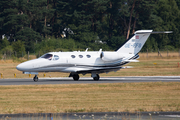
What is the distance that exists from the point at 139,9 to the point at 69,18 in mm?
17783

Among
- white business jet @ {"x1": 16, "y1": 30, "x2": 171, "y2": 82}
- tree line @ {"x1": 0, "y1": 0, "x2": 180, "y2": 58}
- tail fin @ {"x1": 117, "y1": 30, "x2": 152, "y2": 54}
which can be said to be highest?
tree line @ {"x1": 0, "y1": 0, "x2": 180, "y2": 58}

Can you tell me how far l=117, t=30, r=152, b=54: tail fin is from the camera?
100ft

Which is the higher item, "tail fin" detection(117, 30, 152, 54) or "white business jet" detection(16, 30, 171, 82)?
"tail fin" detection(117, 30, 152, 54)

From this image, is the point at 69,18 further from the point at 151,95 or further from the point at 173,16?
the point at 151,95

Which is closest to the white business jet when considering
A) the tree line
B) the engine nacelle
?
the engine nacelle

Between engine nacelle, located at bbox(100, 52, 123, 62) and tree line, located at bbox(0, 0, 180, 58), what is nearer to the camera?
engine nacelle, located at bbox(100, 52, 123, 62)

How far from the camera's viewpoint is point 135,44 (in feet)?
101

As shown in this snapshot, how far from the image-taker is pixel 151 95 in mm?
18406

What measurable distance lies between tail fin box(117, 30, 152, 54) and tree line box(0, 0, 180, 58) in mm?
39337

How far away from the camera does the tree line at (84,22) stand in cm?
7531

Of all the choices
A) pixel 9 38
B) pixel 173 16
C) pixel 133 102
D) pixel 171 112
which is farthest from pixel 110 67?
pixel 173 16

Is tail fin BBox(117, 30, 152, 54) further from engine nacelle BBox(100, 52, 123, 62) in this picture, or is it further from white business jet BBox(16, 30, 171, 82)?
engine nacelle BBox(100, 52, 123, 62)

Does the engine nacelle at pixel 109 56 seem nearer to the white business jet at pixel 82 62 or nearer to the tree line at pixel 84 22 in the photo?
the white business jet at pixel 82 62

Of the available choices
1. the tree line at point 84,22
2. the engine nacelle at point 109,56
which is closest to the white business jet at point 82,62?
the engine nacelle at point 109,56
